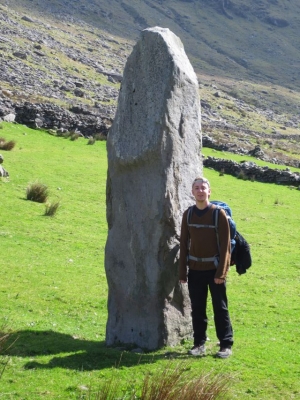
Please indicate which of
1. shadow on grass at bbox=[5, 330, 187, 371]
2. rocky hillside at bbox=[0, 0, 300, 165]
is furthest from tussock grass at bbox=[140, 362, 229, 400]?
rocky hillside at bbox=[0, 0, 300, 165]

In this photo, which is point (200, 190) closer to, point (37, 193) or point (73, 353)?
point (73, 353)

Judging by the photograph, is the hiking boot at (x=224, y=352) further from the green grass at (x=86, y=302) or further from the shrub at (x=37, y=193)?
the shrub at (x=37, y=193)

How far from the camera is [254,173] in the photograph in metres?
31.8

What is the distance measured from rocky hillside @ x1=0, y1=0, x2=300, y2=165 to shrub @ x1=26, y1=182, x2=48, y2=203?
15839mm

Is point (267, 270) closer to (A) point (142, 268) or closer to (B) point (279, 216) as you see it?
(A) point (142, 268)

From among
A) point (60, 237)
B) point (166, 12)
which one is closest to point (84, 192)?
point (60, 237)

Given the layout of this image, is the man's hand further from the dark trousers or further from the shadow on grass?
the shadow on grass

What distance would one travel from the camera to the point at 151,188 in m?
8.13

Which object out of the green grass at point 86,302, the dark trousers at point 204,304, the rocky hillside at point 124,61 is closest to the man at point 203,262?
the dark trousers at point 204,304

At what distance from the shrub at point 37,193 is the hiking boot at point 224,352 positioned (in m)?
10.7

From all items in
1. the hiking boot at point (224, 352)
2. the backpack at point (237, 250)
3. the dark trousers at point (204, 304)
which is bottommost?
the hiking boot at point (224, 352)

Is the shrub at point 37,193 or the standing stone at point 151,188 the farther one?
the shrub at point 37,193

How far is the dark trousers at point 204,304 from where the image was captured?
780cm

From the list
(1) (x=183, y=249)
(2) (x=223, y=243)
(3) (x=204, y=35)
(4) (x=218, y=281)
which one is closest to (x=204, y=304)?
(4) (x=218, y=281)
